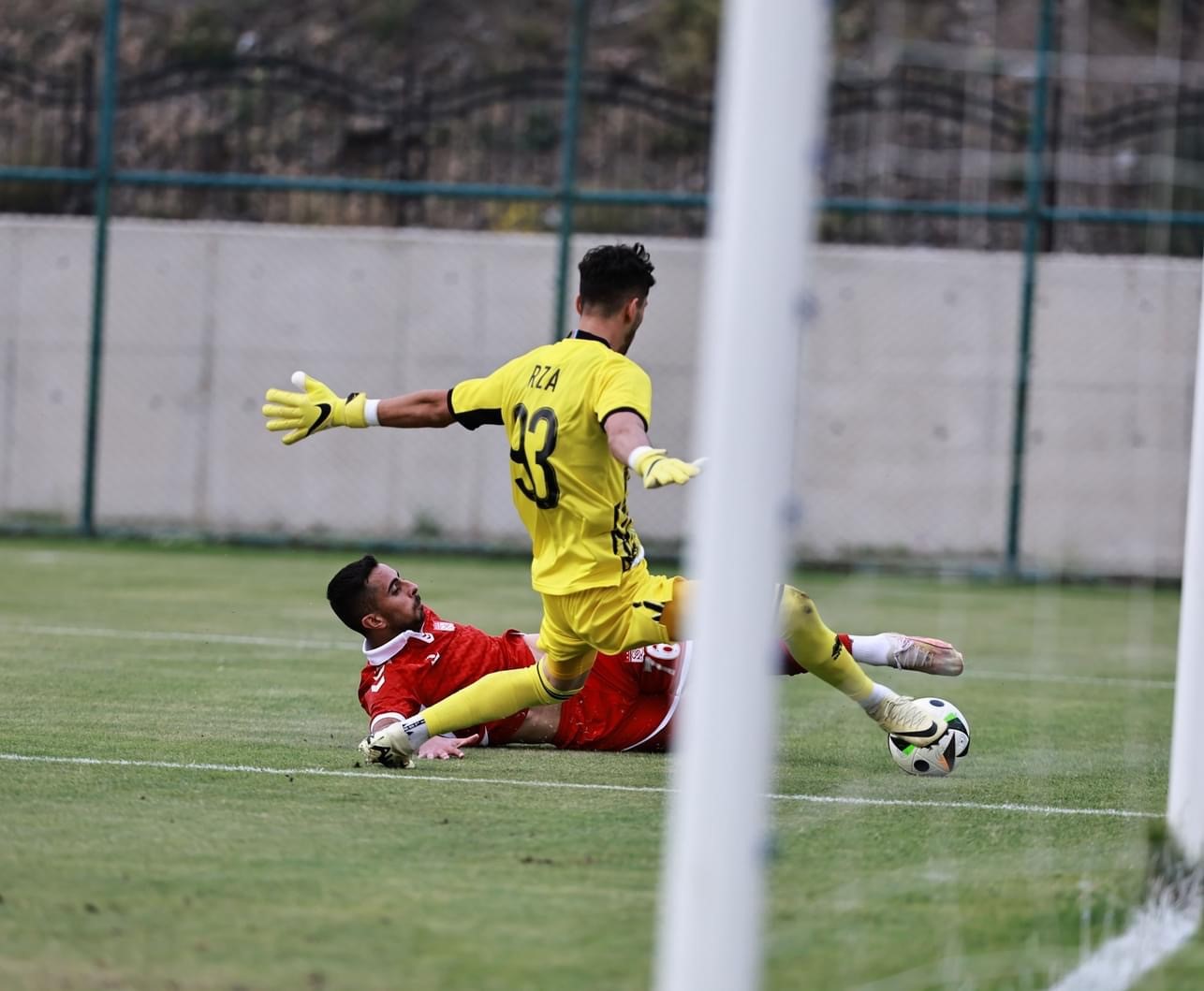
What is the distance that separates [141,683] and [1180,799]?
15.2 feet

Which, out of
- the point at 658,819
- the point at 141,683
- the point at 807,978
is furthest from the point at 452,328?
the point at 807,978

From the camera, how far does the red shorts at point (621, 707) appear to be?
247 inches

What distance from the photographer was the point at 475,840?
14.8ft

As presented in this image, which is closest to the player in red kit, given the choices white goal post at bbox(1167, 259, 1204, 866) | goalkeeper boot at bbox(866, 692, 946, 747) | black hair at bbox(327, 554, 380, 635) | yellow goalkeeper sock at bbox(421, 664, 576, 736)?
black hair at bbox(327, 554, 380, 635)

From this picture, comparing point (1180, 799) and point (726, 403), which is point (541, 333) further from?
point (726, 403)

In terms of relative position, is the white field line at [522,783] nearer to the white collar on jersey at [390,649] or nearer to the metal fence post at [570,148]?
the white collar on jersey at [390,649]

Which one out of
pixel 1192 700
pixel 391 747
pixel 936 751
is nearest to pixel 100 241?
pixel 391 747

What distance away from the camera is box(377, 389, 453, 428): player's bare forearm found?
19.7 feet

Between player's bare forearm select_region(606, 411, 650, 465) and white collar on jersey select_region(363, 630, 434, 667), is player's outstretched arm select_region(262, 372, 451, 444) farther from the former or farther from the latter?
player's bare forearm select_region(606, 411, 650, 465)

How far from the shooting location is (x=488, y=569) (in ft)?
45.8

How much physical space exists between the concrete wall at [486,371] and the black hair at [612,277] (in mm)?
9229

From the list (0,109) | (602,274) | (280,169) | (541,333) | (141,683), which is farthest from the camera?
(280,169)

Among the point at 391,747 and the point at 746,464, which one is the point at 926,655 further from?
the point at 746,464

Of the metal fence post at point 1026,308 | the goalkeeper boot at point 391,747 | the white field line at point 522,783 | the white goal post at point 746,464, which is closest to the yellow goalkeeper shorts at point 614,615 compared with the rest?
the white field line at point 522,783
